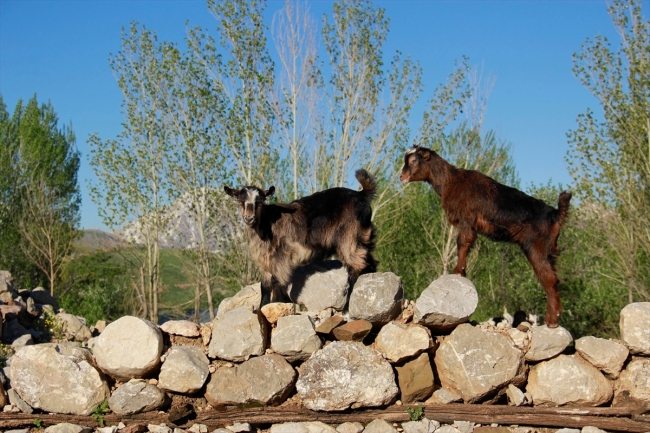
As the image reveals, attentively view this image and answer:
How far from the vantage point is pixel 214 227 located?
59.6 ft

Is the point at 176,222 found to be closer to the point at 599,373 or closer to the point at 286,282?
the point at 286,282

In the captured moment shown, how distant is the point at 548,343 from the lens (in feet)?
24.1

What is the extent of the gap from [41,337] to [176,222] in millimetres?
7124

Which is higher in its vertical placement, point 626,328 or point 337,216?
point 337,216

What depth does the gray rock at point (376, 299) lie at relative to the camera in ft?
24.7

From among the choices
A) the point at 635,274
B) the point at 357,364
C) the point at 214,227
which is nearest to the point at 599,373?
the point at 357,364

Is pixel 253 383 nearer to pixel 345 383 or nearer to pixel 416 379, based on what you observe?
pixel 345 383

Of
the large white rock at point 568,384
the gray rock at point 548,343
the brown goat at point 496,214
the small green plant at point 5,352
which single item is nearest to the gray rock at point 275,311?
the brown goat at point 496,214

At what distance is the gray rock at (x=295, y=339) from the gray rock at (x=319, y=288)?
25.4 inches

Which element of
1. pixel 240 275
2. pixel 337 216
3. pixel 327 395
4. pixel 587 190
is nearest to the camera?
pixel 327 395

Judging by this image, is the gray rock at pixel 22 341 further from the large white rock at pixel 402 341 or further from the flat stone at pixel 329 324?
the large white rock at pixel 402 341

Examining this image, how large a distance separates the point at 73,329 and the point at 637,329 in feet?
34.2

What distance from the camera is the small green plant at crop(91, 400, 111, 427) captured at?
7281 mm

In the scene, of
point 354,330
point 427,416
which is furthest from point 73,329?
point 427,416
